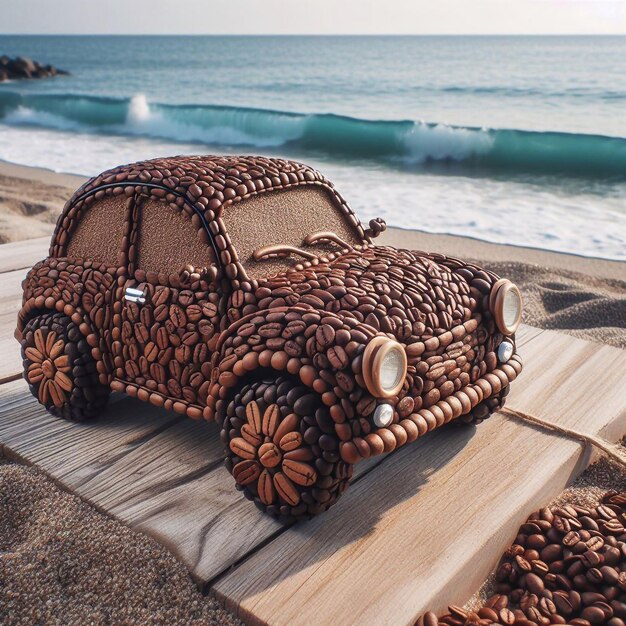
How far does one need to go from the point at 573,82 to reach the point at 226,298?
26.3 meters

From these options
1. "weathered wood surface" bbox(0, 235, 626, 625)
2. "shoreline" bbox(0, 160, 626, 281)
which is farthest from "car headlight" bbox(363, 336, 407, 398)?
"shoreline" bbox(0, 160, 626, 281)

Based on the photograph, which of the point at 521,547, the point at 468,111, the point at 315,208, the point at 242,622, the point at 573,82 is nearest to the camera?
the point at 242,622

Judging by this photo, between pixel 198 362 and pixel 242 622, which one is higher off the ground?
pixel 198 362

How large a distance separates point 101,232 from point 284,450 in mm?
1125

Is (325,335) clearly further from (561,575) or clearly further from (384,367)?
(561,575)

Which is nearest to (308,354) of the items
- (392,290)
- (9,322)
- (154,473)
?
(392,290)

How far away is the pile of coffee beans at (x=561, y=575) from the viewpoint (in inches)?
81.4

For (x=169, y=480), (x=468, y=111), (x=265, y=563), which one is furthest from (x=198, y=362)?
(x=468, y=111)

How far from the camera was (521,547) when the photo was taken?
233 cm

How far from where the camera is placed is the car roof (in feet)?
7.82

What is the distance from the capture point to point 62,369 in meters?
2.70

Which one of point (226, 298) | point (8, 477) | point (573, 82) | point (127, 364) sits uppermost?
point (226, 298)

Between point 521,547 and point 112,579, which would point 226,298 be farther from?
point 521,547

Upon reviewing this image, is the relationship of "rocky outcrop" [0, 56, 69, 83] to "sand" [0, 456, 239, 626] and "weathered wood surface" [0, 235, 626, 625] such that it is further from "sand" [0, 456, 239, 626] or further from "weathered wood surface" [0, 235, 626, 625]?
"sand" [0, 456, 239, 626]
